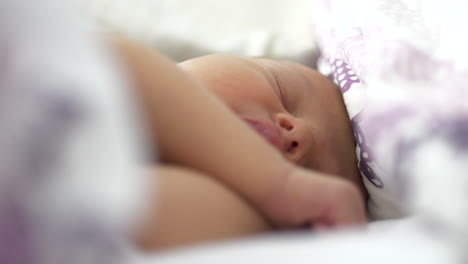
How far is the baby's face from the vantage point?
563 millimetres

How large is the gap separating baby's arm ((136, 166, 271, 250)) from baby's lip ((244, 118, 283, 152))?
164 mm

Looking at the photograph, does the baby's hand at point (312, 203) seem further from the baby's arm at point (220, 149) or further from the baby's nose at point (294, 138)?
the baby's nose at point (294, 138)

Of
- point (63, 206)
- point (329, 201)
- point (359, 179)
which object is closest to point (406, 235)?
point (329, 201)

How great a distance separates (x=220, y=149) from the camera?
37 cm

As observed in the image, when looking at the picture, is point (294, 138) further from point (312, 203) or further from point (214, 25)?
point (214, 25)

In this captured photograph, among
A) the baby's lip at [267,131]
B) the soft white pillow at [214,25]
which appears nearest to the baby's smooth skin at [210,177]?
the baby's lip at [267,131]

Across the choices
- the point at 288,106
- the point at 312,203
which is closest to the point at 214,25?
the point at 288,106

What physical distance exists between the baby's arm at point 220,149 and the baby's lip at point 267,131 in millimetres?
142

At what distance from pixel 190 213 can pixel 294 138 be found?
0.26 meters

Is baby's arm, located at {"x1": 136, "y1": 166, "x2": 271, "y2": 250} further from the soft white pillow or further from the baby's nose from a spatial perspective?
the soft white pillow

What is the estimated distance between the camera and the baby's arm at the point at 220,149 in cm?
36

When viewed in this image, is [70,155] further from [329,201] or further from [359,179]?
[359,179]

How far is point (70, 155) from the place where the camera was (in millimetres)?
264

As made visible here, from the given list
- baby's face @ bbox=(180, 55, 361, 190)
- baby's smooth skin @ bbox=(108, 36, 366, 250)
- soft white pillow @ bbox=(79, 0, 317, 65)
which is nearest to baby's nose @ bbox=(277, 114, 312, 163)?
baby's face @ bbox=(180, 55, 361, 190)
